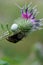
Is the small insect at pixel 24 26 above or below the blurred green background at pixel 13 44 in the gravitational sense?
below

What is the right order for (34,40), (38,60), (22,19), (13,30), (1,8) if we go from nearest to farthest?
(13,30), (22,19), (38,60), (34,40), (1,8)

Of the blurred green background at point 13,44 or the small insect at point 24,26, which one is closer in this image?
the small insect at point 24,26

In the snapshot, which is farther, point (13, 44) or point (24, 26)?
point (13, 44)

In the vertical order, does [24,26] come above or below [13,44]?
below

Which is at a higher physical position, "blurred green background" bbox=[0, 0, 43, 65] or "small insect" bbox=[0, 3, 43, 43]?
"blurred green background" bbox=[0, 0, 43, 65]

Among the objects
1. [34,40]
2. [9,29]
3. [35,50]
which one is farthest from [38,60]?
[9,29]

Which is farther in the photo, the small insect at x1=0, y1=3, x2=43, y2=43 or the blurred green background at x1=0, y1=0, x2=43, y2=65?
the blurred green background at x1=0, y1=0, x2=43, y2=65

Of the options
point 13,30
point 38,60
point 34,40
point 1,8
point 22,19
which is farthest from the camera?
point 1,8

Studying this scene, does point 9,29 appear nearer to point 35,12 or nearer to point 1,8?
point 35,12
